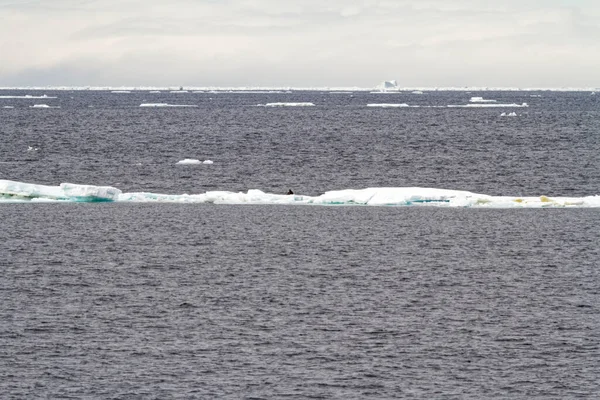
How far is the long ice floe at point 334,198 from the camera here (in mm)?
45688

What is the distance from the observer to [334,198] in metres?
46.5

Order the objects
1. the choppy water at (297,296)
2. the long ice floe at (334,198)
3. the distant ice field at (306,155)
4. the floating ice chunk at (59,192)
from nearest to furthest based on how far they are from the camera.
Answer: the choppy water at (297,296) < the long ice floe at (334,198) < the floating ice chunk at (59,192) < the distant ice field at (306,155)

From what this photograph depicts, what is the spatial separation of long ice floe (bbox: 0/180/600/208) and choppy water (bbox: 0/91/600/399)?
1040 mm

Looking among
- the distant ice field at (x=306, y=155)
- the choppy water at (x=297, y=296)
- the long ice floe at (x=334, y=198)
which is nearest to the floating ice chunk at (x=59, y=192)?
the long ice floe at (x=334, y=198)

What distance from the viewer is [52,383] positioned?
19.4 metres

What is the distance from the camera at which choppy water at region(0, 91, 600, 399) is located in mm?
20047

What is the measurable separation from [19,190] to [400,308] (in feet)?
87.7

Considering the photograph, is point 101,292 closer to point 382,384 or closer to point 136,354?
point 136,354

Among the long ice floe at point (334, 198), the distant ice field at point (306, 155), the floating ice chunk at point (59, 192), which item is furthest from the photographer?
the distant ice field at point (306, 155)

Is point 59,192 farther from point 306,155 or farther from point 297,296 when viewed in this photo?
point 306,155

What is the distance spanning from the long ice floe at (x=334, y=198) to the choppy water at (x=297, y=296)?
104 centimetres

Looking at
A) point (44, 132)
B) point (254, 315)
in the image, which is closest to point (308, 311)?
point (254, 315)

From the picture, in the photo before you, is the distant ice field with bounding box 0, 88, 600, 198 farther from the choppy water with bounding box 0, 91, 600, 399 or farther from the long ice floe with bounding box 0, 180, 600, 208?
the long ice floe with bounding box 0, 180, 600, 208

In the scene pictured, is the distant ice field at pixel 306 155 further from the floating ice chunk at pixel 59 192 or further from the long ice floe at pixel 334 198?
the floating ice chunk at pixel 59 192
